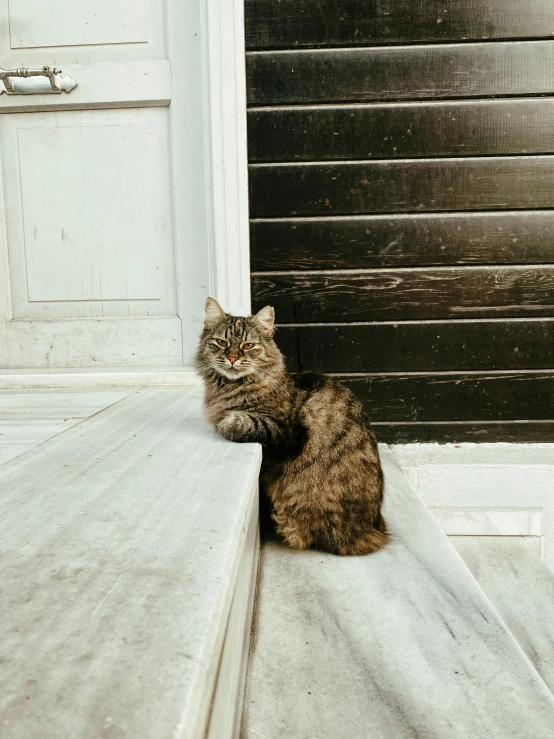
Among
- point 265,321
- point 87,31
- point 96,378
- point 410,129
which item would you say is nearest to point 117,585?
point 265,321

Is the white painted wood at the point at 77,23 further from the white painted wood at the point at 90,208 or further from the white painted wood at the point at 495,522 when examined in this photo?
the white painted wood at the point at 495,522

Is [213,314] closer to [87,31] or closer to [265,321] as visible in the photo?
[265,321]

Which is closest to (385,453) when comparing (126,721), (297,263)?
(297,263)

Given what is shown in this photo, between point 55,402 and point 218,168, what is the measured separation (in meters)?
1.07

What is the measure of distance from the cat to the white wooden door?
878mm

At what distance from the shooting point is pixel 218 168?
222 cm

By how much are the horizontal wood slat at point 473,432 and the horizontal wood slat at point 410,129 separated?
106cm

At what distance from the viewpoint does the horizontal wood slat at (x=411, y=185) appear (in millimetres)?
2207

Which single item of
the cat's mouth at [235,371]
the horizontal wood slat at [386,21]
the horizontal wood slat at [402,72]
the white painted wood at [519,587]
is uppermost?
the horizontal wood slat at [386,21]

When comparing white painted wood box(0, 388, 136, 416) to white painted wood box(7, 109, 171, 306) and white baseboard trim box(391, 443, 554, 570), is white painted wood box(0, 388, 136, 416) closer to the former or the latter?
white painted wood box(7, 109, 171, 306)

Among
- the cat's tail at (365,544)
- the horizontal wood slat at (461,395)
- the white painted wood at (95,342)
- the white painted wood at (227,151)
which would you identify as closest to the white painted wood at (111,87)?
the white painted wood at (227,151)

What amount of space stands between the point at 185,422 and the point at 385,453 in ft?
2.93

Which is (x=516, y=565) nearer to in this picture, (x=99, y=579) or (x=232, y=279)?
(x=232, y=279)

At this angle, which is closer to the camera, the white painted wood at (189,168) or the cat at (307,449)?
the cat at (307,449)
